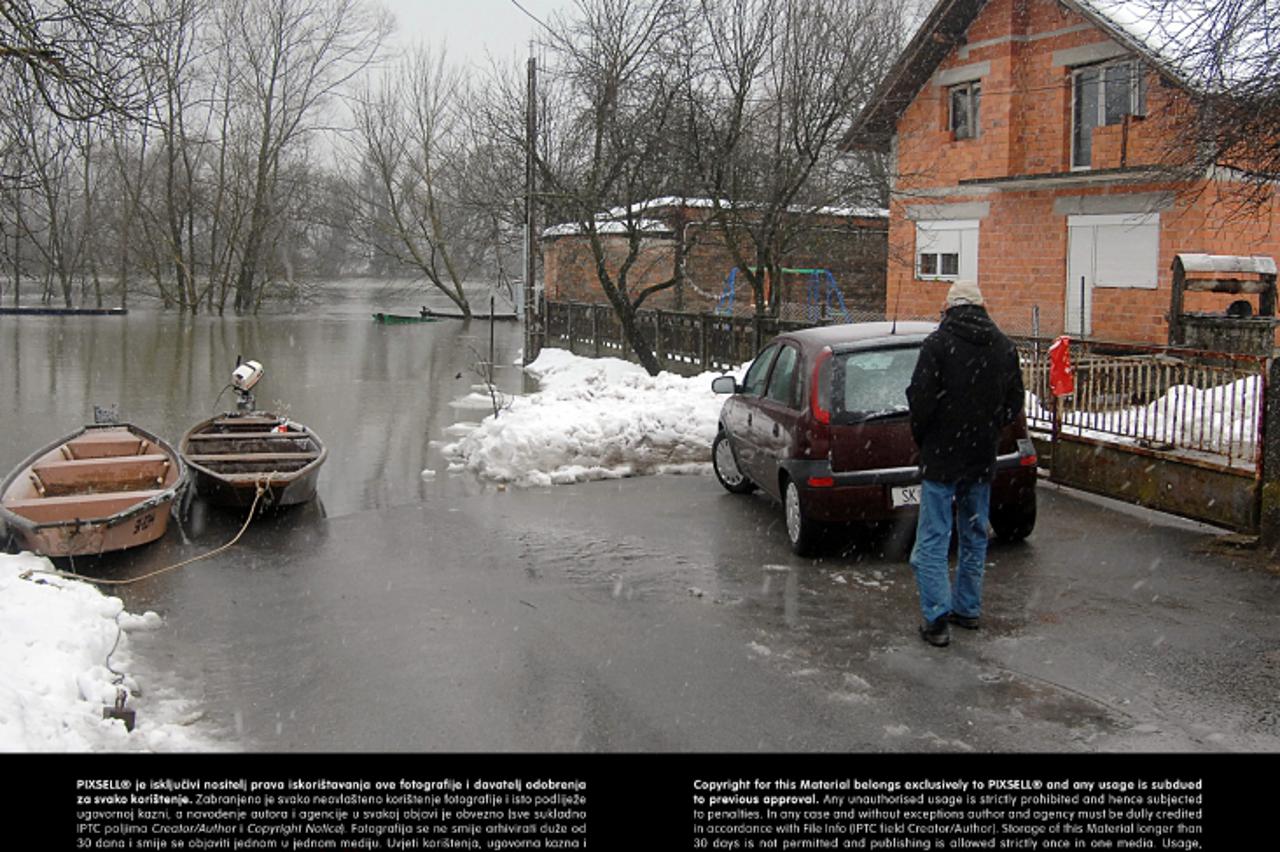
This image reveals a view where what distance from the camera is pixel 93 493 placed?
32.4ft

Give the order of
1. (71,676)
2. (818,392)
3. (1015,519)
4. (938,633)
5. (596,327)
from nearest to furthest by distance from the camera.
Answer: (71,676) → (938,633) → (818,392) → (1015,519) → (596,327)

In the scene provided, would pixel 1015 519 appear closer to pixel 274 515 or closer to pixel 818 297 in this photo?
pixel 274 515

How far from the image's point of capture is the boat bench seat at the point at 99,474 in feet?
33.0

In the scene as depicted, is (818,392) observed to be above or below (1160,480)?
above

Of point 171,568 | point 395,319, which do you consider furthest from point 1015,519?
point 395,319

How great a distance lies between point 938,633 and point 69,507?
6.61m

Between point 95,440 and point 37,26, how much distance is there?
3808 mm

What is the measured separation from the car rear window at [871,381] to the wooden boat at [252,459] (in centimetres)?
493

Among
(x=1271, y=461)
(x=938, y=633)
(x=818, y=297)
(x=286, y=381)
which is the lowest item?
(x=938, y=633)

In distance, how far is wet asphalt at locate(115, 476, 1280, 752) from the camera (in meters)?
5.20

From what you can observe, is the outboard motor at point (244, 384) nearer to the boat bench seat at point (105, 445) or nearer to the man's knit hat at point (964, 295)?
the boat bench seat at point (105, 445)

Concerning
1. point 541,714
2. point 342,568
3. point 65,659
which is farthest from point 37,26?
point 541,714

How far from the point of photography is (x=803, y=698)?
556 cm
